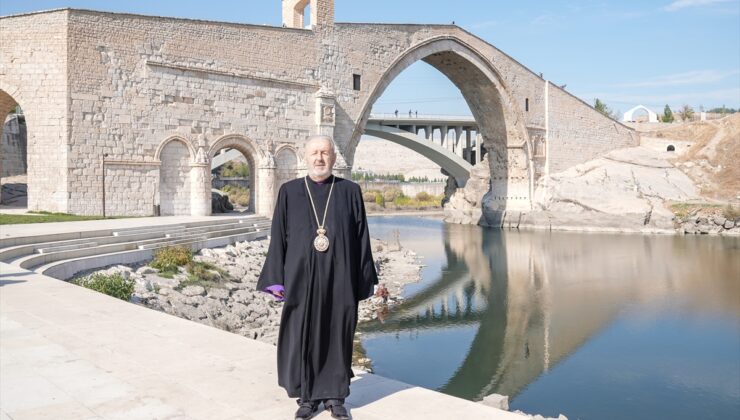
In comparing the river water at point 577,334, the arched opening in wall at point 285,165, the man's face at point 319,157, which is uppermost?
the arched opening in wall at point 285,165

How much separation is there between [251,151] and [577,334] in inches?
496

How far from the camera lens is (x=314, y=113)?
2308cm

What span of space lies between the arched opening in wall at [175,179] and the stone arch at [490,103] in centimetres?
816

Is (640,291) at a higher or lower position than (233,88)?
lower

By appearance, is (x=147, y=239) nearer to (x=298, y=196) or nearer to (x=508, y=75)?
(x=298, y=196)

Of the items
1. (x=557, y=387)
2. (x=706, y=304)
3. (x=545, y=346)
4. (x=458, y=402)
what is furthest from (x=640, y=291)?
(x=458, y=402)

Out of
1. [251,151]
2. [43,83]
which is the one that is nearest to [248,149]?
[251,151]

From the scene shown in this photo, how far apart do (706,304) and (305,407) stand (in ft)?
48.9

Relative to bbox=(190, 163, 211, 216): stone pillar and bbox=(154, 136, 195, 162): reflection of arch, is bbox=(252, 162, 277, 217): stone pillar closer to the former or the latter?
bbox=(190, 163, 211, 216): stone pillar

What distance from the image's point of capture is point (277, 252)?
399 centimetres

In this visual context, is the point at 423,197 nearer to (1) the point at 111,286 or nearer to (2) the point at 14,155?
(2) the point at 14,155

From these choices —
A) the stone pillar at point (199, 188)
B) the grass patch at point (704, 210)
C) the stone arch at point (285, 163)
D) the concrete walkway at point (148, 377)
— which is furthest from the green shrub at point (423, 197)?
the concrete walkway at point (148, 377)

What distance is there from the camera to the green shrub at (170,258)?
1231 cm

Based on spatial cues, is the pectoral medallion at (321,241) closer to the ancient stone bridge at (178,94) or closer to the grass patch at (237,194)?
the ancient stone bridge at (178,94)
